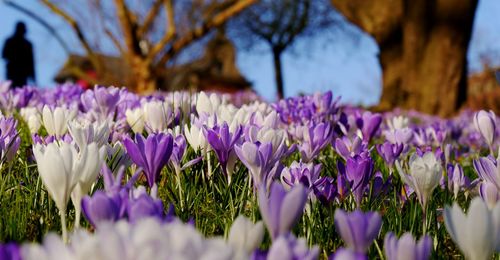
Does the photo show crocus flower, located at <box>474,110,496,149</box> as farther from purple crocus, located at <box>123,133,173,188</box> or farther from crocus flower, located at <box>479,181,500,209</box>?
purple crocus, located at <box>123,133,173,188</box>

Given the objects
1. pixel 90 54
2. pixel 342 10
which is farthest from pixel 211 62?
pixel 342 10

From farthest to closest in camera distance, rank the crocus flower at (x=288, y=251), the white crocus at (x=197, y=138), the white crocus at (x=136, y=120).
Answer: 1. the white crocus at (x=136, y=120)
2. the white crocus at (x=197, y=138)
3. the crocus flower at (x=288, y=251)

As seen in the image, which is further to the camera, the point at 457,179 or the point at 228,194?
the point at 457,179

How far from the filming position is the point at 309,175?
75.7 inches

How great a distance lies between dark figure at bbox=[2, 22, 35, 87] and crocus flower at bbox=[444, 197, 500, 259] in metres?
14.2

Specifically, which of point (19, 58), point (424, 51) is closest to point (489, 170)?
point (19, 58)

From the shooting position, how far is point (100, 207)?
123 cm

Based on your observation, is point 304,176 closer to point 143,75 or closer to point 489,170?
point 489,170

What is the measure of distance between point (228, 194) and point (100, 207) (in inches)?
41.4

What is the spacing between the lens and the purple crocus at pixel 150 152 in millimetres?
1811

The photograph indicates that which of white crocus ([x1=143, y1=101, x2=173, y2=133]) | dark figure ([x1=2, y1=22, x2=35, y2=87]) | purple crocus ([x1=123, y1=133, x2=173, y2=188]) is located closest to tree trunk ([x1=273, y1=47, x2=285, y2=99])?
dark figure ([x1=2, y1=22, x2=35, y2=87])

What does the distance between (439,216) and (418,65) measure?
46.4ft

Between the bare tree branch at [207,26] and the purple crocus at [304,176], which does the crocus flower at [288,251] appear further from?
the bare tree branch at [207,26]

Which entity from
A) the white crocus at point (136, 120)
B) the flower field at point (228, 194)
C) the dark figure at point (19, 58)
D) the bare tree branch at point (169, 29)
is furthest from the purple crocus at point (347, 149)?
the bare tree branch at point (169, 29)
